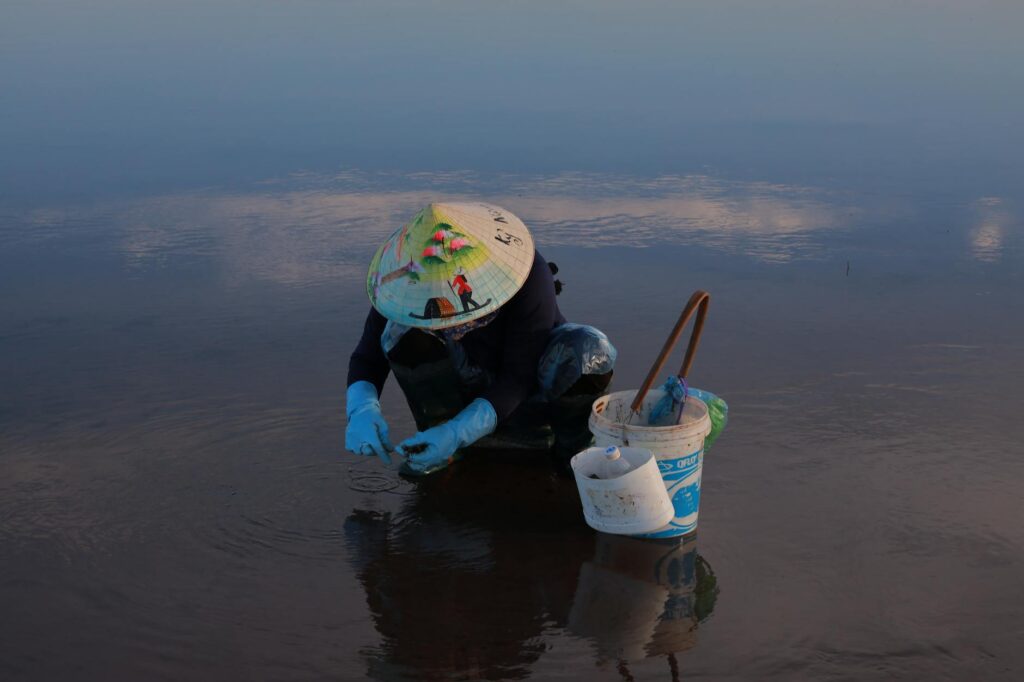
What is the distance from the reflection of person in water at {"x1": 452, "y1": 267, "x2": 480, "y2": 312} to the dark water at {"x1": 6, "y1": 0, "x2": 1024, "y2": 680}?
2.66 feet

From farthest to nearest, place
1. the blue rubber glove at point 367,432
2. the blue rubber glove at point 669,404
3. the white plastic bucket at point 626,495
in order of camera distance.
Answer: the blue rubber glove at point 367,432
the blue rubber glove at point 669,404
the white plastic bucket at point 626,495

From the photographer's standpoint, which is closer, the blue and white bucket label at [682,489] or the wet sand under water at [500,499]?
the wet sand under water at [500,499]

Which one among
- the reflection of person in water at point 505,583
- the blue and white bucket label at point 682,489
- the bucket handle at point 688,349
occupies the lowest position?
the reflection of person in water at point 505,583

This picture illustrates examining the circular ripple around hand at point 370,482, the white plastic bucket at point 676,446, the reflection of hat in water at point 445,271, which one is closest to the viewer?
the white plastic bucket at point 676,446

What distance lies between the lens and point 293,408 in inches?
211

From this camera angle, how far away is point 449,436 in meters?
4.19

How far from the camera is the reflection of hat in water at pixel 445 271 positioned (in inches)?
163

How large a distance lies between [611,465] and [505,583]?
0.52 m

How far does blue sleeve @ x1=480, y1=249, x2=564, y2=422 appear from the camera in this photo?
14.3 feet

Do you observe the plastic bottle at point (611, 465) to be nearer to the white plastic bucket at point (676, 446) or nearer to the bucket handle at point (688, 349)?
the white plastic bucket at point (676, 446)

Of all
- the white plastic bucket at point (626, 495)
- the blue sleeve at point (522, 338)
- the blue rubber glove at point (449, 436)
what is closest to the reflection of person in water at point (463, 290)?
the blue sleeve at point (522, 338)

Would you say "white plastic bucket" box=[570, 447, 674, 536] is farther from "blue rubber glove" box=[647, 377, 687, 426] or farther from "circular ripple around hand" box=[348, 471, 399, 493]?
"circular ripple around hand" box=[348, 471, 399, 493]

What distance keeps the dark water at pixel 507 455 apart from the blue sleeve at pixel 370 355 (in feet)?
1.30

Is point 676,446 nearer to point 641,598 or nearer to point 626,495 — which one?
point 626,495
